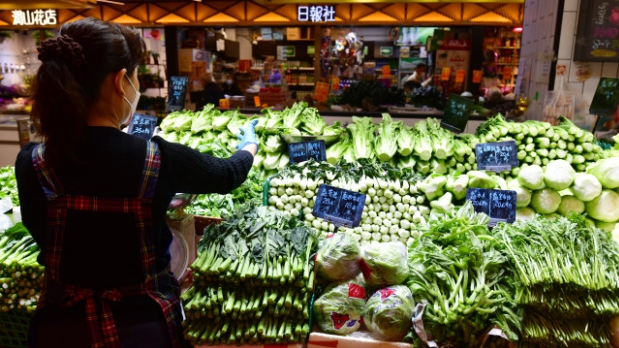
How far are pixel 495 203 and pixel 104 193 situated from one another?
6.52 ft

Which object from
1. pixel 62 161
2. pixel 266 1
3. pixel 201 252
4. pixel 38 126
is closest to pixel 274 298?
pixel 201 252

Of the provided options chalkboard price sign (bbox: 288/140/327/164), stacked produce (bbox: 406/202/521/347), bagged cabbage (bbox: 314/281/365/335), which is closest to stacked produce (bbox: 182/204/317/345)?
bagged cabbage (bbox: 314/281/365/335)

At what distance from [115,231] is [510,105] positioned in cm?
587

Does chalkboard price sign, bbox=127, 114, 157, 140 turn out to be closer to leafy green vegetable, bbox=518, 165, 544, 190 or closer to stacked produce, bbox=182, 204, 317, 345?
stacked produce, bbox=182, 204, 317, 345

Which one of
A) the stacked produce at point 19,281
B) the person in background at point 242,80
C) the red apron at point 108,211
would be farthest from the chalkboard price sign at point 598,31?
the person in background at point 242,80

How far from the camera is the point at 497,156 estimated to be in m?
2.88

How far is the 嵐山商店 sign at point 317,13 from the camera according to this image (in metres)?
10.3

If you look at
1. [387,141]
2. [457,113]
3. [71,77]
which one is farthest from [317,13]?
[71,77]

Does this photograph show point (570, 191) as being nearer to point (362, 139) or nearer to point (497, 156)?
point (497, 156)

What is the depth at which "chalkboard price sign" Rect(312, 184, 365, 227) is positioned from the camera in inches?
94.5

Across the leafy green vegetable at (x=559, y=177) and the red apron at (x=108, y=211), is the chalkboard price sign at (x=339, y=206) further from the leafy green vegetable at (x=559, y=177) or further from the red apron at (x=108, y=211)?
the leafy green vegetable at (x=559, y=177)

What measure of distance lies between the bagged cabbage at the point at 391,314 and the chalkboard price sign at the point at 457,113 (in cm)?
189

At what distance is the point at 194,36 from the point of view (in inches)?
469

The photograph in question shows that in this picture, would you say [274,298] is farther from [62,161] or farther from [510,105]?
[510,105]
